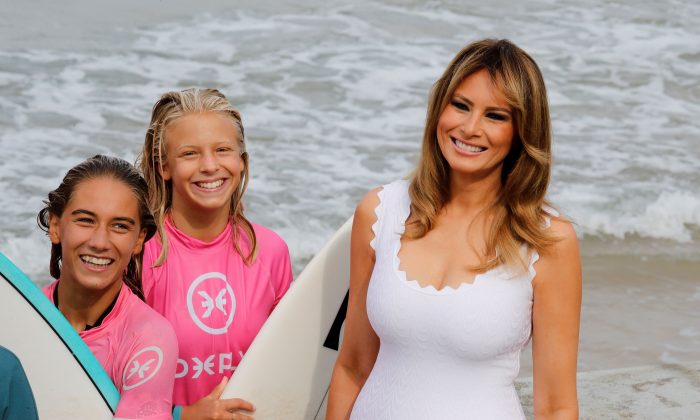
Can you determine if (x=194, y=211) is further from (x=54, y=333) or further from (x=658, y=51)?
(x=658, y=51)

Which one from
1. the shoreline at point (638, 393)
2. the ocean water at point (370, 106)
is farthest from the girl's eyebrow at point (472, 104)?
the ocean water at point (370, 106)

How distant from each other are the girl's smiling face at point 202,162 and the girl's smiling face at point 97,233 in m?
0.24

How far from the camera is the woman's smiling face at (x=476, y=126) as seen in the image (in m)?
2.24

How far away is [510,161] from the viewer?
2320 millimetres

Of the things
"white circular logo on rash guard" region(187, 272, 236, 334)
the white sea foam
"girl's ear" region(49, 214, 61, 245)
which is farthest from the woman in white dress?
the white sea foam

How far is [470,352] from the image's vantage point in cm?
219

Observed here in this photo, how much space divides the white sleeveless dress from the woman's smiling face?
22 centimetres

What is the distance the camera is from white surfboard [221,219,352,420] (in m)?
2.81

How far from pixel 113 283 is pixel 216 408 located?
38cm

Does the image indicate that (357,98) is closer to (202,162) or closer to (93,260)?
(202,162)

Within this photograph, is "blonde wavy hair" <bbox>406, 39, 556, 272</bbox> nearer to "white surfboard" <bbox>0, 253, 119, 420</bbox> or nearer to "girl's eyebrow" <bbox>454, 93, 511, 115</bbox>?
"girl's eyebrow" <bbox>454, 93, 511, 115</bbox>

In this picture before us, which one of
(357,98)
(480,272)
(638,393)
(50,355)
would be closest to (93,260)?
(50,355)

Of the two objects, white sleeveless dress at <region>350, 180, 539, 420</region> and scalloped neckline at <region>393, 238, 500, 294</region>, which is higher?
scalloped neckline at <region>393, 238, 500, 294</region>

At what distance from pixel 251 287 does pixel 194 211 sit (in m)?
0.24
